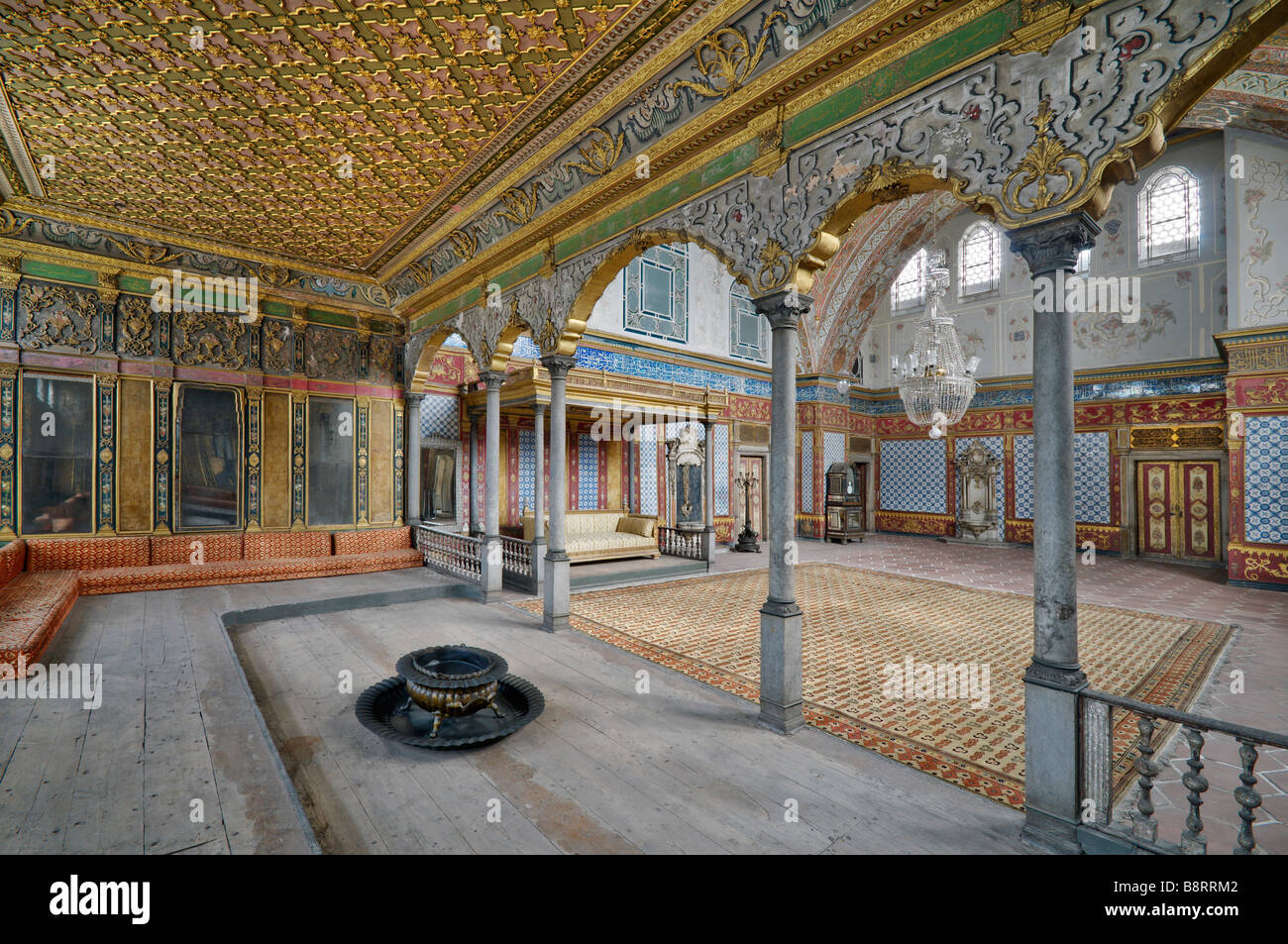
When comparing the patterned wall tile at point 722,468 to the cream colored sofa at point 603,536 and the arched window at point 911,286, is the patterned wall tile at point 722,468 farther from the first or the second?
the arched window at point 911,286

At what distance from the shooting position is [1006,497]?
14.5m

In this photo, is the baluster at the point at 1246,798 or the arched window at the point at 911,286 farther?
the arched window at the point at 911,286

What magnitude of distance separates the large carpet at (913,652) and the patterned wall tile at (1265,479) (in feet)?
12.0

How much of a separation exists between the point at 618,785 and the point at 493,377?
18.4ft

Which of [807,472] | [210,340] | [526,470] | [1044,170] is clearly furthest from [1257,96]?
[210,340]

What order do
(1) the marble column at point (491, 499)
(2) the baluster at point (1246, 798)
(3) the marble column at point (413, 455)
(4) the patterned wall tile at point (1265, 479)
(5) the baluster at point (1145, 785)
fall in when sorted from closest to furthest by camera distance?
(2) the baluster at point (1246, 798) < (5) the baluster at point (1145, 785) < (1) the marble column at point (491, 499) < (4) the patterned wall tile at point (1265, 479) < (3) the marble column at point (413, 455)

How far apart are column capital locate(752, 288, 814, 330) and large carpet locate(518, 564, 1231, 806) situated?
2856 mm

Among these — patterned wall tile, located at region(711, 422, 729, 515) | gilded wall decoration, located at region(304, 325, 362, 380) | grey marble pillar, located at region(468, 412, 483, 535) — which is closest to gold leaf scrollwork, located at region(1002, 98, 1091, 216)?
grey marble pillar, located at region(468, 412, 483, 535)

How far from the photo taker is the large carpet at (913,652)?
3760mm

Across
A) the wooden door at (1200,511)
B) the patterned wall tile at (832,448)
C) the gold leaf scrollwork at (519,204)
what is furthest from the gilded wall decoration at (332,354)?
the wooden door at (1200,511)

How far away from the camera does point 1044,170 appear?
273 cm

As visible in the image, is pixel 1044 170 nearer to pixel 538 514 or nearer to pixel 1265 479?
pixel 538 514

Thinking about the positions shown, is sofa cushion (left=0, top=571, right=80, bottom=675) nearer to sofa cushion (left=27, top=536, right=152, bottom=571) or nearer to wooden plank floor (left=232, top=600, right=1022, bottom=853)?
sofa cushion (left=27, top=536, right=152, bottom=571)
